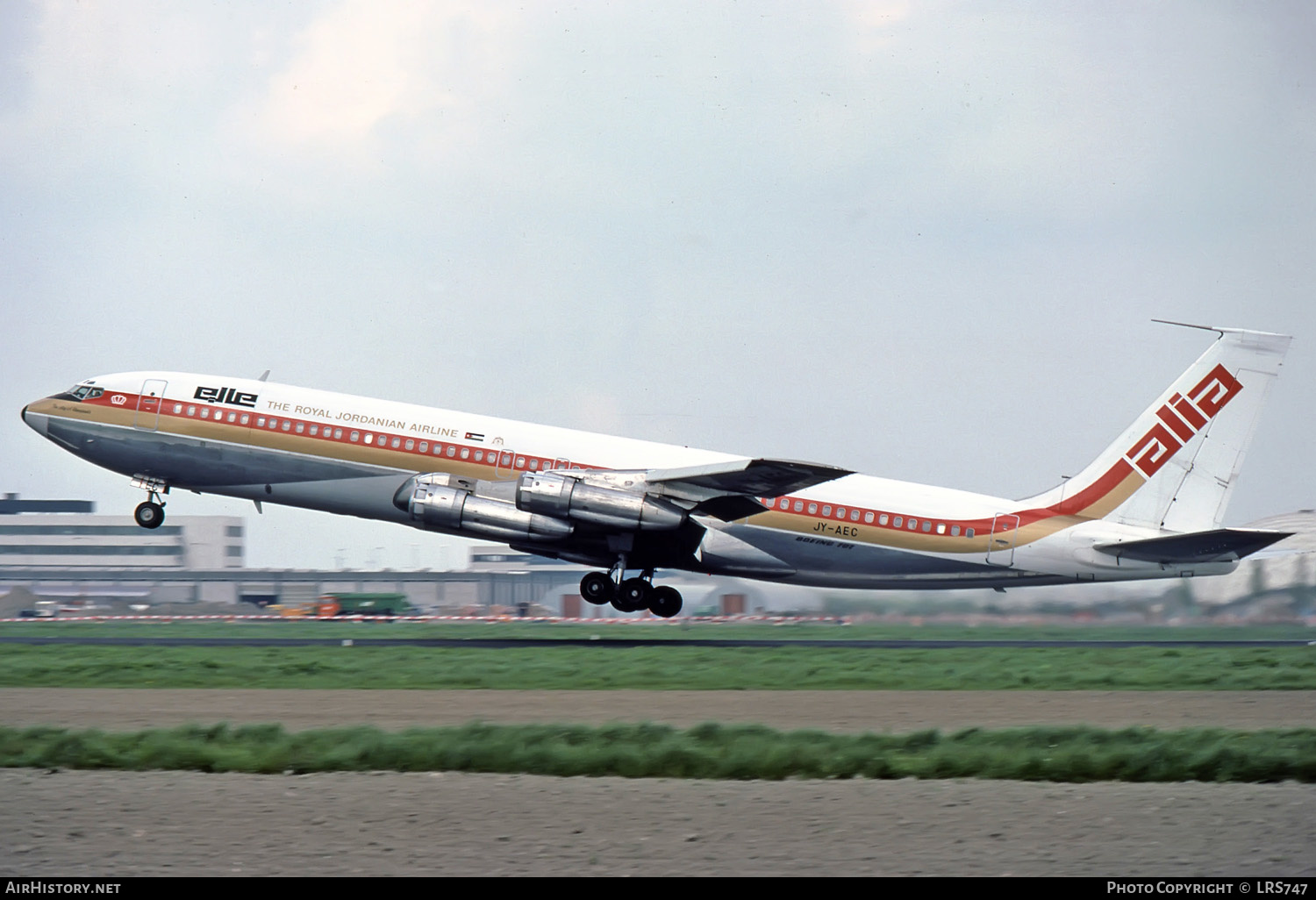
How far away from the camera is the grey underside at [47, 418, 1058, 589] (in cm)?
3416

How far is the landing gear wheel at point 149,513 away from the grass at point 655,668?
3.57m

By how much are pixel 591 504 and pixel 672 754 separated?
16.5 m

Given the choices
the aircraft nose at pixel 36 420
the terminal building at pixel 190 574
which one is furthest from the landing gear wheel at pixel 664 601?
the terminal building at pixel 190 574

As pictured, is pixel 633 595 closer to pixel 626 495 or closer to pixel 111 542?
pixel 626 495

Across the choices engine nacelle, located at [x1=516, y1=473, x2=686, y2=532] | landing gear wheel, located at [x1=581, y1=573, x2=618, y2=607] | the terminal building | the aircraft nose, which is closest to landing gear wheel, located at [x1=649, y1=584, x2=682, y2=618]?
landing gear wheel, located at [x1=581, y1=573, x2=618, y2=607]

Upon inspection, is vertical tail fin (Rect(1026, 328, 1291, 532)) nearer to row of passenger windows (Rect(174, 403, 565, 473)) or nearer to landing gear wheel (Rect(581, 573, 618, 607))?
landing gear wheel (Rect(581, 573, 618, 607))

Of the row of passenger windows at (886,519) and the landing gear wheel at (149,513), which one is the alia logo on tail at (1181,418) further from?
the landing gear wheel at (149,513)

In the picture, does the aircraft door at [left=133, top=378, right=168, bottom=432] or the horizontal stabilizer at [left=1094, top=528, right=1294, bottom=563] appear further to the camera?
the aircraft door at [left=133, top=378, right=168, bottom=432]

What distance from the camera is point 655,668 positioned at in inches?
1163

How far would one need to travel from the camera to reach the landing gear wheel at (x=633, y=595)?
3594cm

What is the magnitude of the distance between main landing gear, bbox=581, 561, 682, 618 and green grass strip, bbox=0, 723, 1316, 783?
56.3 ft

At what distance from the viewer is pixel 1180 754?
16938 millimetres
